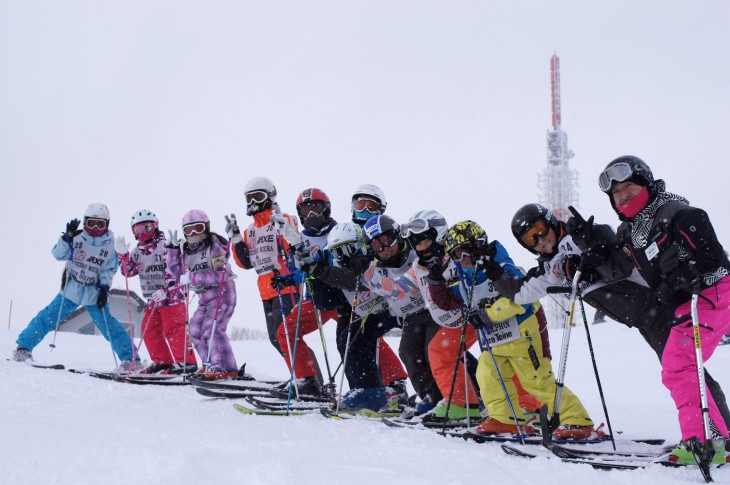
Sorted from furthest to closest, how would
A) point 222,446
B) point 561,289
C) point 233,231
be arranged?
point 233,231
point 561,289
point 222,446

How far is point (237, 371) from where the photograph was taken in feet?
26.6

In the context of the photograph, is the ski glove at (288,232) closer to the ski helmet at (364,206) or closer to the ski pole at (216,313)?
the ski helmet at (364,206)

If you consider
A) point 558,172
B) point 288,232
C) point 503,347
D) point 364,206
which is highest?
point 558,172

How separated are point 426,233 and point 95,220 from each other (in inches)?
247

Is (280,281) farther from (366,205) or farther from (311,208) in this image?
(366,205)

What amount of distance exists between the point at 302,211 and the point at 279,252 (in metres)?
0.62

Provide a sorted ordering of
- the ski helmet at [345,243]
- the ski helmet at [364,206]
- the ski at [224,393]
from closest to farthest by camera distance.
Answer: the ski helmet at [345,243] < the ski at [224,393] < the ski helmet at [364,206]

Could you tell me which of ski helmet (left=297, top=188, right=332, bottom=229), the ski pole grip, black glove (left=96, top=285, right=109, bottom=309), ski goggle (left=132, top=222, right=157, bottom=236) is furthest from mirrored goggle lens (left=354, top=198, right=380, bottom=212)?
black glove (left=96, top=285, right=109, bottom=309)

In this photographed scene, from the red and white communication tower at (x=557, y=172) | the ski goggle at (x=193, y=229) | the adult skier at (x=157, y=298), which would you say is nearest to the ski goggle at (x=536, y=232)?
the ski goggle at (x=193, y=229)

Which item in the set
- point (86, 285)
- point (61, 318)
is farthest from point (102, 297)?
point (61, 318)

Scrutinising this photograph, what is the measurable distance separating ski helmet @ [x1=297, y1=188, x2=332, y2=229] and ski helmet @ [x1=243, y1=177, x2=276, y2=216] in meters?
0.75

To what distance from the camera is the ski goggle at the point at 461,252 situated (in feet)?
15.0

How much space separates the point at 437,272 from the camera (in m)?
5.02

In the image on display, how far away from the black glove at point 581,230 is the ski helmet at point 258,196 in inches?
172
